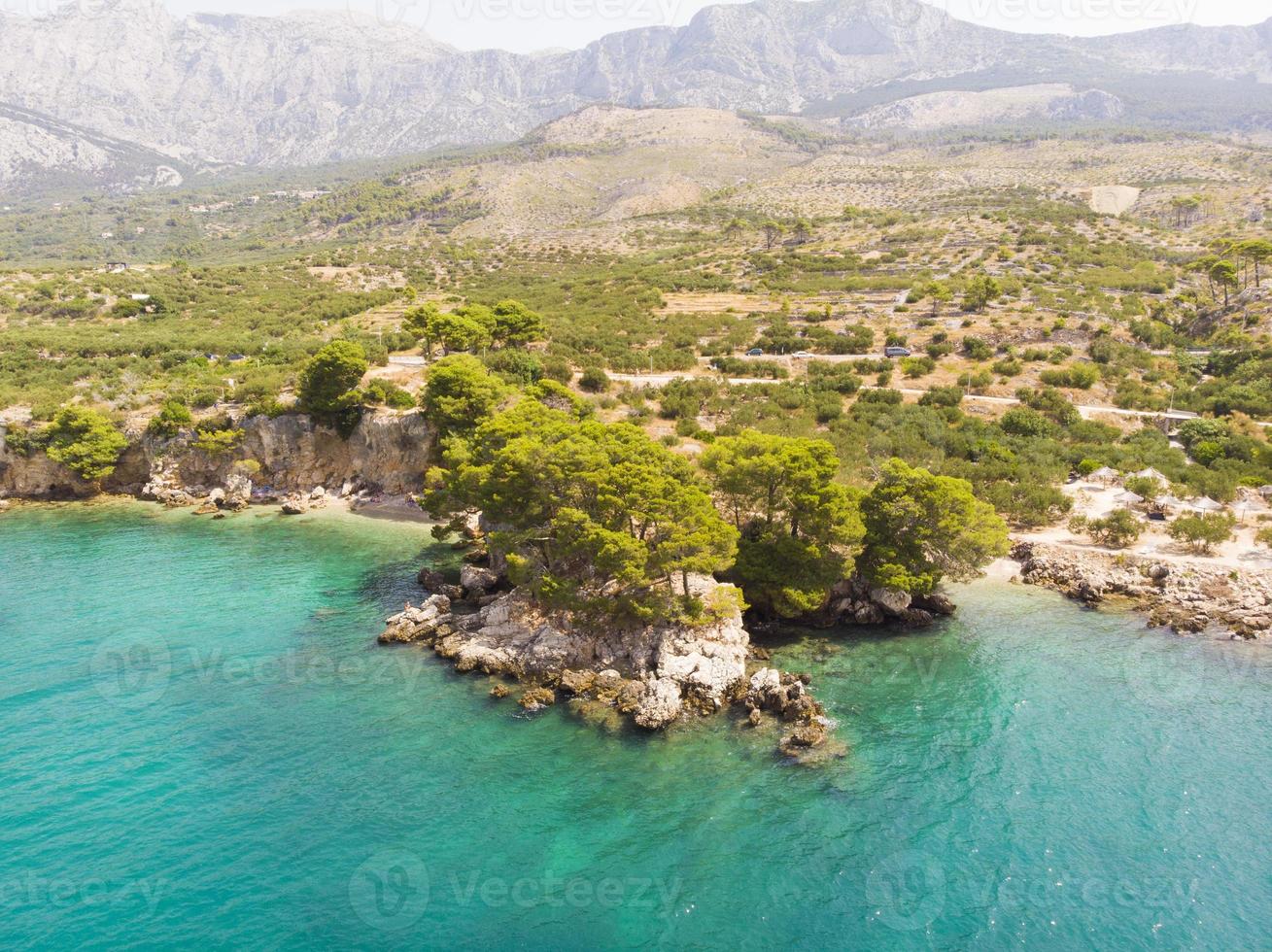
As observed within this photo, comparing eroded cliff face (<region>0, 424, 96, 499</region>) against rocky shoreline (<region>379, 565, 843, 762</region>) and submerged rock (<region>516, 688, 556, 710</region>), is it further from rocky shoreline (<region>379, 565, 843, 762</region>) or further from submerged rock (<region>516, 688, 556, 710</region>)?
submerged rock (<region>516, 688, 556, 710</region>)

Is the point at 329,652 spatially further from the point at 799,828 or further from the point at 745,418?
the point at 745,418

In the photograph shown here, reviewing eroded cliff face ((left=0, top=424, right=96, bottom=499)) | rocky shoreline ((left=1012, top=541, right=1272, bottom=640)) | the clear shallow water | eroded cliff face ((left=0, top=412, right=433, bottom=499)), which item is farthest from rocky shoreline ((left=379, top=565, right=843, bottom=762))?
eroded cliff face ((left=0, top=424, right=96, bottom=499))

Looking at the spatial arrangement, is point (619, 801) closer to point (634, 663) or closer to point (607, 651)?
point (634, 663)

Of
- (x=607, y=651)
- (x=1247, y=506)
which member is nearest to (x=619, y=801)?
(x=607, y=651)

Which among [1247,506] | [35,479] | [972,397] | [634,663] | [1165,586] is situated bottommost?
[1165,586]

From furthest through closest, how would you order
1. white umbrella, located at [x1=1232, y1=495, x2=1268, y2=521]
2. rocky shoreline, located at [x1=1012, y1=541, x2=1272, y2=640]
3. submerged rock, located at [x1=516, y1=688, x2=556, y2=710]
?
white umbrella, located at [x1=1232, y1=495, x2=1268, y2=521], rocky shoreline, located at [x1=1012, y1=541, x2=1272, y2=640], submerged rock, located at [x1=516, y1=688, x2=556, y2=710]

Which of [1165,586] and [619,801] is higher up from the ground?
[619,801]
